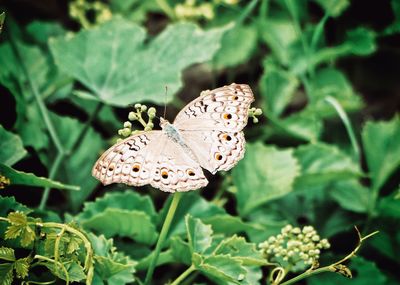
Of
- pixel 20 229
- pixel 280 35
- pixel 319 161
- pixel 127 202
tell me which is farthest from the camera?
pixel 280 35

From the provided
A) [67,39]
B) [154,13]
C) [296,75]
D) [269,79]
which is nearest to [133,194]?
[67,39]

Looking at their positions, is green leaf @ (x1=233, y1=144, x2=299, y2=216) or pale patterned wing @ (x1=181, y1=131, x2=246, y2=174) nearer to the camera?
pale patterned wing @ (x1=181, y1=131, x2=246, y2=174)

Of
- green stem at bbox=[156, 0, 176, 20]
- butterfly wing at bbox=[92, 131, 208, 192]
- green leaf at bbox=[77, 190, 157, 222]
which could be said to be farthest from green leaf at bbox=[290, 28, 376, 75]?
butterfly wing at bbox=[92, 131, 208, 192]

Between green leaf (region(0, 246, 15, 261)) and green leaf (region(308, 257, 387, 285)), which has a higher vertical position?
green leaf (region(0, 246, 15, 261))

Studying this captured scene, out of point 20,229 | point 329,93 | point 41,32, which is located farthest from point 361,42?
point 20,229

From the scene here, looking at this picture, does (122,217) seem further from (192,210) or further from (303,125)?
(303,125)

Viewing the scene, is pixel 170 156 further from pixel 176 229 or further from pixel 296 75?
pixel 296 75

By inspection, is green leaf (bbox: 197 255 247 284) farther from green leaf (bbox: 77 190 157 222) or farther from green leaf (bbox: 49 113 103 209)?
green leaf (bbox: 49 113 103 209)
